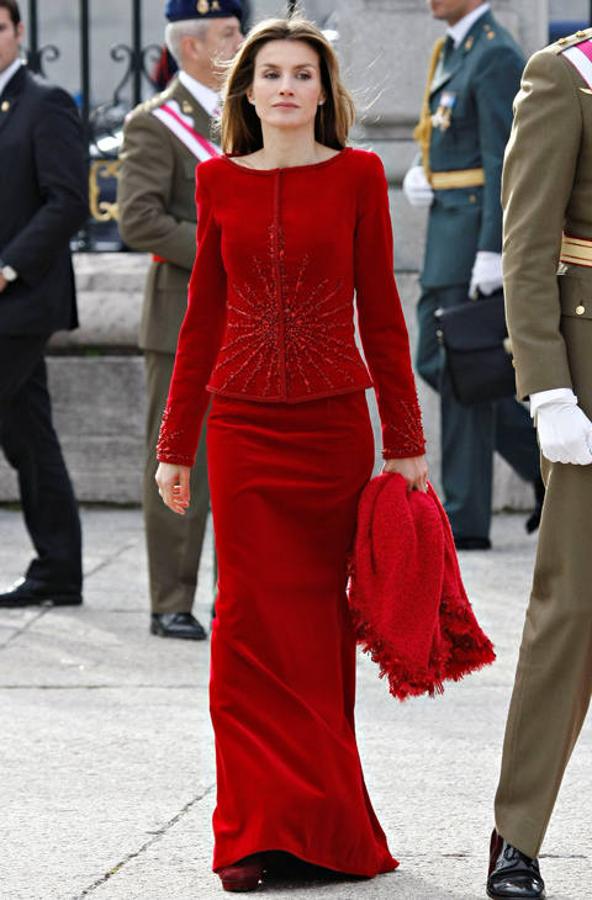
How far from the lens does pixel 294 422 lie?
4.11 meters

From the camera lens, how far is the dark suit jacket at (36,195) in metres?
6.74

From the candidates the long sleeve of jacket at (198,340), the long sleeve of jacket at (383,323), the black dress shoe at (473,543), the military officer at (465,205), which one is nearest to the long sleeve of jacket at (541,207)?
the long sleeve of jacket at (383,323)

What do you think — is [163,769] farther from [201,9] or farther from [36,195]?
[36,195]

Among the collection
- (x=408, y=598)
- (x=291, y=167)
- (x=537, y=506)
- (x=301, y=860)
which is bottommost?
(x=537, y=506)

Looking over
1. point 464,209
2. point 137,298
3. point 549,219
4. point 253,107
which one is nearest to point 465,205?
point 464,209

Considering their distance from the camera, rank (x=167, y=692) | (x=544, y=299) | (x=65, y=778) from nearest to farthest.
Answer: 1. (x=544, y=299)
2. (x=65, y=778)
3. (x=167, y=692)

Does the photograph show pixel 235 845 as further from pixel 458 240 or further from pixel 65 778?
pixel 458 240

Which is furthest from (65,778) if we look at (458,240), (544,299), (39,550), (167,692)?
(458,240)

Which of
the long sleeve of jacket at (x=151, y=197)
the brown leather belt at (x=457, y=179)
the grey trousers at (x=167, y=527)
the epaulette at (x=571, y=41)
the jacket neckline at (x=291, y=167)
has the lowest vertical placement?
the grey trousers at (x=167, y=527)

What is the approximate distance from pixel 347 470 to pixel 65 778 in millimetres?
1124

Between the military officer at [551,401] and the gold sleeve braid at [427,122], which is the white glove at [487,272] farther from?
the military officer at [551,401]

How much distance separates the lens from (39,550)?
6.91 m

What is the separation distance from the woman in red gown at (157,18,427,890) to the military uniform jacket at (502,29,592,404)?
0.39 m

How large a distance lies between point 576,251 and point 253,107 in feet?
2.48
